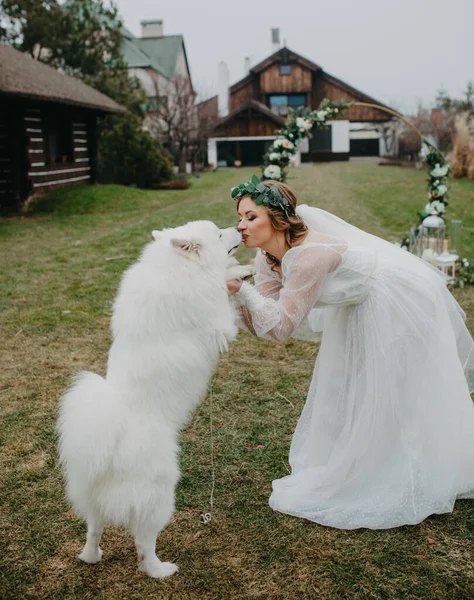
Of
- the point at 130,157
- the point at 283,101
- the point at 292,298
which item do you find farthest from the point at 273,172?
the point at 283,101

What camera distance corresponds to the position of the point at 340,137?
38438mm

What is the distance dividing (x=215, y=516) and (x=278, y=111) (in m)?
39.7

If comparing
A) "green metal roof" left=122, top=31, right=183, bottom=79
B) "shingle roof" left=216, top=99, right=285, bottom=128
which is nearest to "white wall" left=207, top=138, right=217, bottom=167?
"shingle roof" left=216, top=99, right=285, bottom=128

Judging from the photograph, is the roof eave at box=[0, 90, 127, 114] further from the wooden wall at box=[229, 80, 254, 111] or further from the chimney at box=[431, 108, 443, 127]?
the wooden wall at box=[229, 80, 254, 111]

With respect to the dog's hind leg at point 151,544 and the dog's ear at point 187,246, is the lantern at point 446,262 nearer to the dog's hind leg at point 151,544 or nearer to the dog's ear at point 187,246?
the dog's ear at point 187,246

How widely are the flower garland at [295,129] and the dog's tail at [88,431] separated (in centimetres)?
574

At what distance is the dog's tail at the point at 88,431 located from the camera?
212 centimetres

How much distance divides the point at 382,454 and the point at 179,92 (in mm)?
27031

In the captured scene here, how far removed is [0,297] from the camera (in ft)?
23.1

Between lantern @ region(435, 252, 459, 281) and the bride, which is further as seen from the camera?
lantern @ region(435, 252, 459, 281)

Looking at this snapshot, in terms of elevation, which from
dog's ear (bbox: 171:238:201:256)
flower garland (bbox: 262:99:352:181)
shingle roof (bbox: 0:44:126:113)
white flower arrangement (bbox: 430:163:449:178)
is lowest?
dog's ear (bbox: 171:238:201:256)

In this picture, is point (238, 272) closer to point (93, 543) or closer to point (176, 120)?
point (93, 543)

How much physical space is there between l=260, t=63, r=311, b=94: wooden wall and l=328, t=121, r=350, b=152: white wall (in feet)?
11.6

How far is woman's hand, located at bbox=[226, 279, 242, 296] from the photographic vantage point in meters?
2.56
